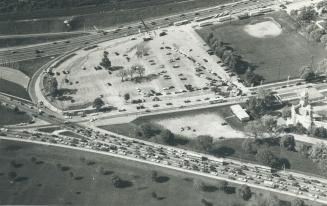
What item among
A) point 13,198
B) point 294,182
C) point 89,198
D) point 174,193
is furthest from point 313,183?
point 13,198

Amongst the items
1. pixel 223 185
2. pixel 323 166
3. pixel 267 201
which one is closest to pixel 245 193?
pixel 267 201

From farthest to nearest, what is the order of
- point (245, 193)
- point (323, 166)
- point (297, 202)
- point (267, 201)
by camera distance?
point (323, 166)
point (245, 193)
point (267, 201)
point (297, 202)

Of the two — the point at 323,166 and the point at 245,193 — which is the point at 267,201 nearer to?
the point at 245,193

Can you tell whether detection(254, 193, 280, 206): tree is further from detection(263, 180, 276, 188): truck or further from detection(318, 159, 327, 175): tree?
detection(318, 159, 327, 175): tree

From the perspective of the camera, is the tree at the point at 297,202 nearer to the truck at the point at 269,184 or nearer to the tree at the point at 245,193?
the truck at the point at 269,184

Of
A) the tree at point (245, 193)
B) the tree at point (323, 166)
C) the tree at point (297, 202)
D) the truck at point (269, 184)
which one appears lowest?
the tree at point (297, 202)

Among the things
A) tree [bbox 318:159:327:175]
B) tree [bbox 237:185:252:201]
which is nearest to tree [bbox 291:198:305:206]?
tree [bbox 237:185:252:201]

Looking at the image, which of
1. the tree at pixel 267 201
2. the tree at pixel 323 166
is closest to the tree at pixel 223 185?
the tree at pixel 267 201

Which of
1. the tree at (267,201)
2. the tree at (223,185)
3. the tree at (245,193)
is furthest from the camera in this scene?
the tree at (223,185)

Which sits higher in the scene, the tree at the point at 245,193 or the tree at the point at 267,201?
the tree at the point at 245,193
